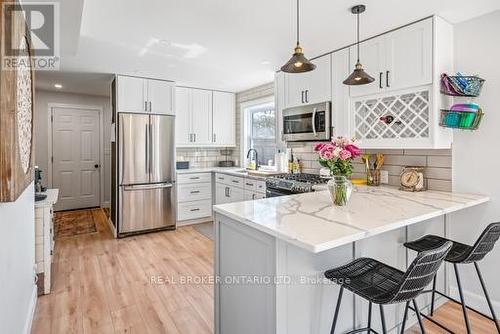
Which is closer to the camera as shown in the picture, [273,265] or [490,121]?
[273,265]

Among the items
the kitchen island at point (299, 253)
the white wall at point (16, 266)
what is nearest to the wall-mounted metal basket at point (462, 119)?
the kitchen island at point (299, 253)

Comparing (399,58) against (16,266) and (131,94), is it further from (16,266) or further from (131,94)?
(131,94)

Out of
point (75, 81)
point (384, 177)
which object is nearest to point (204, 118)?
point (75, 81)

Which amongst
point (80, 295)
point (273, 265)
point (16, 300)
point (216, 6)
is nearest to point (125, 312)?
point (80, 295)

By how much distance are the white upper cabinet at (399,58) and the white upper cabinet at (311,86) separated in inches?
16.4

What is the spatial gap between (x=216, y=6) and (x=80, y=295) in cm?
266

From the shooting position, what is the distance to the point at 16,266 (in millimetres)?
1616

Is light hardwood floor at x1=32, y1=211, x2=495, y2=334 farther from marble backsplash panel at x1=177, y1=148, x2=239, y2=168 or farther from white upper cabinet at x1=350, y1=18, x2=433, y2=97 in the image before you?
white upper cabinet at x1=350, y1=18, x2=433, y2=97

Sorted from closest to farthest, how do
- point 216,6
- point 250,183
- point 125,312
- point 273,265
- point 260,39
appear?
point 273,265 < point 216,6 < point 125,312 < point 260,39 < point 250,183

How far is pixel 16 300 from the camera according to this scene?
162 centimetres

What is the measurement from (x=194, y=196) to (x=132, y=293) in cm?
231

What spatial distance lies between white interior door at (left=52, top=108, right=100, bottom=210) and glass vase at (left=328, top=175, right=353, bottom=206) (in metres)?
5.48

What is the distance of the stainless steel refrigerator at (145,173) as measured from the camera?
4.03 meters

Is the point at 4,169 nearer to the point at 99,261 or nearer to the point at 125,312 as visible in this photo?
the point at 125,312
